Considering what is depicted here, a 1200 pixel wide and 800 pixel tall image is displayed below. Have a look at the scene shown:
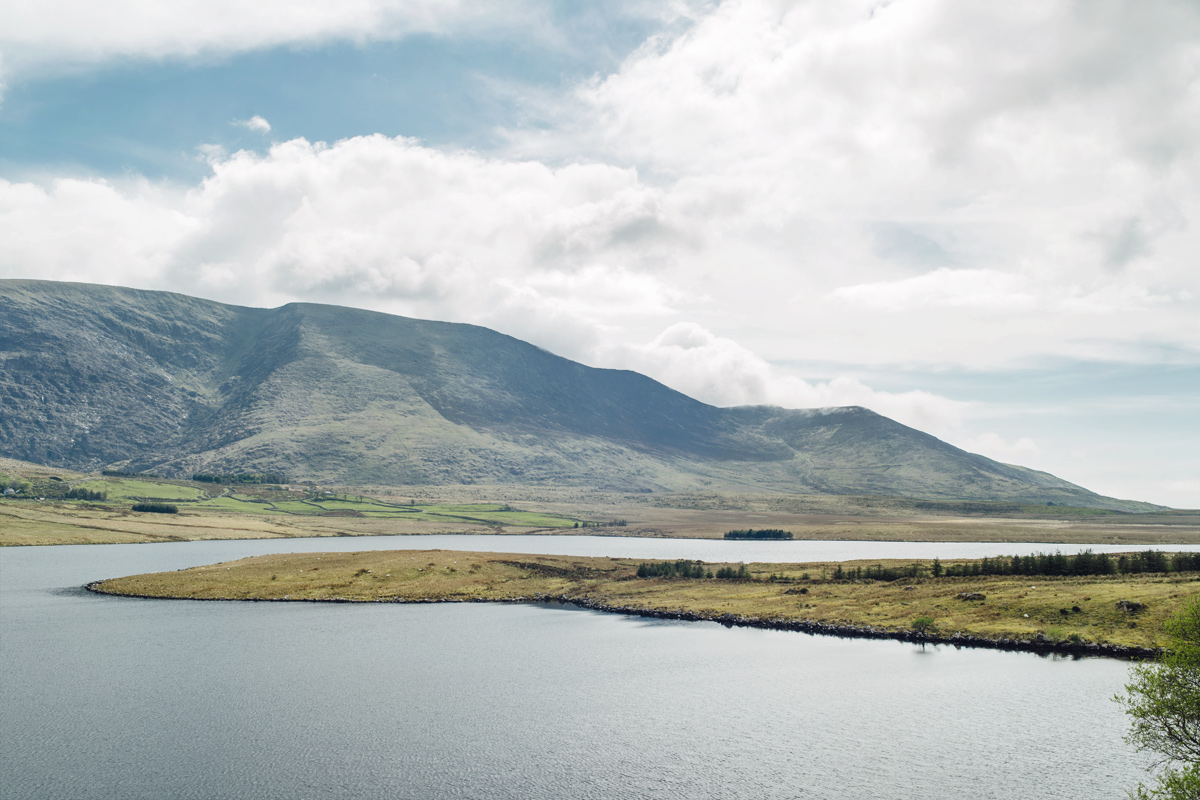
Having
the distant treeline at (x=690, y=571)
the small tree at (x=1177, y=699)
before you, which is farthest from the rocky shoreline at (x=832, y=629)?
the small tree at (x=1177, y=699)

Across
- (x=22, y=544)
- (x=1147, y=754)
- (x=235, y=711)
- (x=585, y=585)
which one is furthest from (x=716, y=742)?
(x=22, y=544)

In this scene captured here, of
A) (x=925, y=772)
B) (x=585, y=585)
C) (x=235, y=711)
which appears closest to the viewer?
(x=925, y=772)

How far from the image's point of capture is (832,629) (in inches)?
A: 3285

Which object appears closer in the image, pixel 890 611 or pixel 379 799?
pixel 379 799

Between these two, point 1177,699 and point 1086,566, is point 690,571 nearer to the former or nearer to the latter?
point 1086,566

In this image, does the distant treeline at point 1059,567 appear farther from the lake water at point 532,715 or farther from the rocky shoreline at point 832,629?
the lake water at point 532,715

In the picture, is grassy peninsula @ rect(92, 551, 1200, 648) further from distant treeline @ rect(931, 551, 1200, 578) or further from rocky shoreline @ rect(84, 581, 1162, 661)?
distant treeline @ rect(931, 551, 1200, 578)

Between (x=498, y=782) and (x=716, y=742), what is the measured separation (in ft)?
49.7

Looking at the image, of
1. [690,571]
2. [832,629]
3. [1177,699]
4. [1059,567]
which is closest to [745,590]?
[690,571]

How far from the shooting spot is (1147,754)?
4409cm

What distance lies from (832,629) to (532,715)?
4304cm

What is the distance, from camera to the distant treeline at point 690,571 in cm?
12169

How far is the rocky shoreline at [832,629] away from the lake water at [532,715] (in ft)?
10.3

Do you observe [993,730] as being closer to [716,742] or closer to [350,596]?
[716,742]
